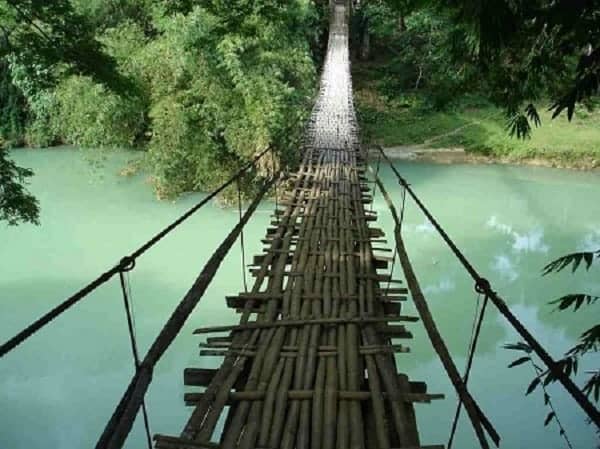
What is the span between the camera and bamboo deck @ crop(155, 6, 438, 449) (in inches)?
50.8

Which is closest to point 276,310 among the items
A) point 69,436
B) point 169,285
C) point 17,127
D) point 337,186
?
point 337,186

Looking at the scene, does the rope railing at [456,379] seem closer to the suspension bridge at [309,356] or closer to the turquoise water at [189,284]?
the suspension bridge at [309,356]

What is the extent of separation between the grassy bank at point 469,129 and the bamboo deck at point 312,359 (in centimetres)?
589

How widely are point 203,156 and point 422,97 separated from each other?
646cm

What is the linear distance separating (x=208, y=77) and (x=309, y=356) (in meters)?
5.45

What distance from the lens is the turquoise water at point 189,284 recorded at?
11.9 ft

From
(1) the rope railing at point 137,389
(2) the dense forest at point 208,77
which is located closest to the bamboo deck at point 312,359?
(1) the rope railing at point 137,389

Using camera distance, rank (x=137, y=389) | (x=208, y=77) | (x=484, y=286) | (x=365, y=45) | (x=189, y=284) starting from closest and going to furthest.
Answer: (x=137, y=389) → (x=484, y=286) → (x=189, y=284) → (x=208, y=77) → (x=365, y=45)

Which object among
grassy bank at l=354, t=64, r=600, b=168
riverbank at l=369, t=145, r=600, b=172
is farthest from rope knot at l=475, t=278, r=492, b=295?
riverbank at l=369, t=145, r=600, b=172

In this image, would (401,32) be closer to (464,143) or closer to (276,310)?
(464,143)

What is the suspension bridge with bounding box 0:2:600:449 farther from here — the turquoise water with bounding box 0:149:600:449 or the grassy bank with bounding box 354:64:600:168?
the grassy bank with bounding box 354:64:600:168

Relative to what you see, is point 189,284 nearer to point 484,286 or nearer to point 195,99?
point 195,99

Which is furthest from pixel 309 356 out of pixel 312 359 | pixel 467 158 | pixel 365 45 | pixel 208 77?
pixel 365 45

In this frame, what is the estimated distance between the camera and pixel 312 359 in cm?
159
